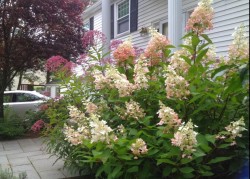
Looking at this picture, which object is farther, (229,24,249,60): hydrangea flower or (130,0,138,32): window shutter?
(130,0,138,32): window shutter

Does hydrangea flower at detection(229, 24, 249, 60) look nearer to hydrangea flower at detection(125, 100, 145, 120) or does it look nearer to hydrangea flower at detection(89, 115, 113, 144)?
hydrangea flower at detection(125, 100, 145, 120)

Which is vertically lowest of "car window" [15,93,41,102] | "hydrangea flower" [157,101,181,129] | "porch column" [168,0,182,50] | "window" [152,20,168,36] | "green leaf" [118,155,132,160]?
"green leaf" [118,155,132,160]

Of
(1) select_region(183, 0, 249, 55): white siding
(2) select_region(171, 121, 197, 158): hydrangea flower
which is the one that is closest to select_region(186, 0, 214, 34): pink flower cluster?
(2) select_region(171, 121, 197, 158): hydrangea flower

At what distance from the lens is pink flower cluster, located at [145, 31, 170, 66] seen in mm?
3164

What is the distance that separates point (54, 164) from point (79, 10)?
19.4 ft

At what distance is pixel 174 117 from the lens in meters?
2.30

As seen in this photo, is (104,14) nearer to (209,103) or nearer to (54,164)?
(54,164)

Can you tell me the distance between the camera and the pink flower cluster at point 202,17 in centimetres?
275

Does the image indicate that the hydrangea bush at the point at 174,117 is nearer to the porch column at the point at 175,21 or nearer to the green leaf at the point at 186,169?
the green leaf at the point at 186,169

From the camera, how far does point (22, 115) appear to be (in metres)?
10.5

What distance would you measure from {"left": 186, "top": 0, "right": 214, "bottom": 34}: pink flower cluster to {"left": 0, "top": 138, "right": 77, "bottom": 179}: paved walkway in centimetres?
272

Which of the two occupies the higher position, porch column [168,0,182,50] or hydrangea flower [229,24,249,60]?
porch column [168,0,182,50]

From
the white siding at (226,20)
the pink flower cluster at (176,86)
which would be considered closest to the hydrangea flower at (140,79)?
the pink flower cluster at (176,86)

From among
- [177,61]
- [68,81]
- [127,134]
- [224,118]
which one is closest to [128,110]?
[127,134]
